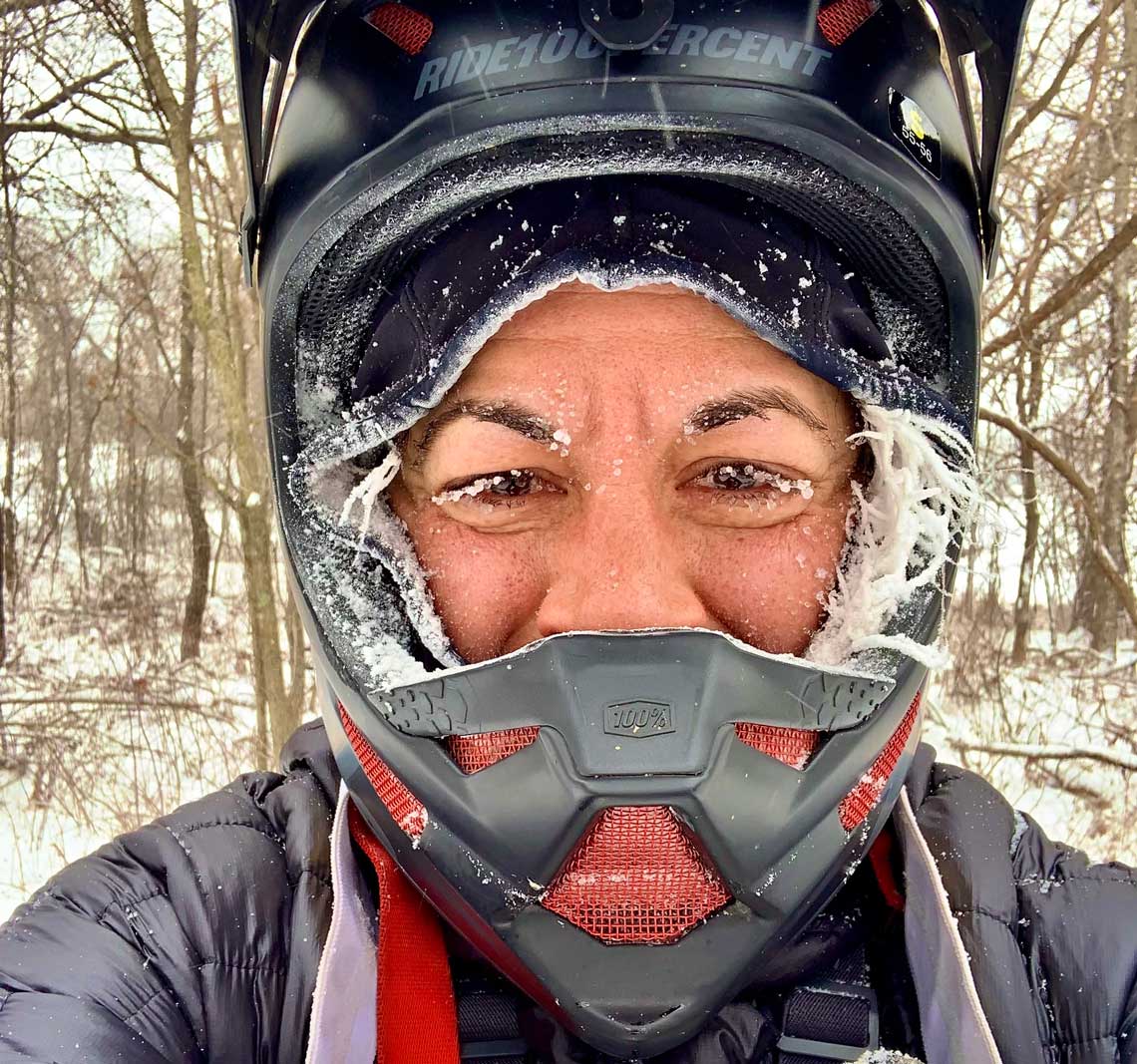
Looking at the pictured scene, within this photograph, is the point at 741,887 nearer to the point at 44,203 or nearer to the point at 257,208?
the point at 257,208

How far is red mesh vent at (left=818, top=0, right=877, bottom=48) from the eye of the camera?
3.59ft

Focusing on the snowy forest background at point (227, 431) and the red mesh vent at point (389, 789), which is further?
the snowy forest background at point (227, 431)

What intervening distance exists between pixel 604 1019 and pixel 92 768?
4956mm

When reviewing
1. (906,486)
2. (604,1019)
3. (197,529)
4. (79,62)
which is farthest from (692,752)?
(197,529)

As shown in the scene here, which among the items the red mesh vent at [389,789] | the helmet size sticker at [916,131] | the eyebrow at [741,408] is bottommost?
the red mesh vent at [389,789]

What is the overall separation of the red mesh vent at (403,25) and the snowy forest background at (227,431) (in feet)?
3.20

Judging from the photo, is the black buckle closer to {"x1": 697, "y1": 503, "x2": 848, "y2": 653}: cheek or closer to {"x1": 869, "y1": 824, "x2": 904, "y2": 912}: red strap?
{"x1": 869, "y1": 824, "x2": 904, "y2": 912}: red strap

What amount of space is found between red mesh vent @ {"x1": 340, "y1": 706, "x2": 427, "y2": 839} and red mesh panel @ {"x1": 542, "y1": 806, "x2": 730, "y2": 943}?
0.20 m

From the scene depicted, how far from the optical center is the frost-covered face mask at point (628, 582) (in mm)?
936

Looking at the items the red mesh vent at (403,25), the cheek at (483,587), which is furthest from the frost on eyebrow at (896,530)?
the red mesh vent at (403,25)

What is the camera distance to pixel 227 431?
418 centimetres

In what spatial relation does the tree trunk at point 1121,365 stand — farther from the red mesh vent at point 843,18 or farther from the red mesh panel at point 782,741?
the red mesh panel at point 782,741

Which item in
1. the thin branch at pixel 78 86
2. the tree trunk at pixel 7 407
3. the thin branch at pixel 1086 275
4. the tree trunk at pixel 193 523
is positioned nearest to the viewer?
the thin branch at pixel 1086 275

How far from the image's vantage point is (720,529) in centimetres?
117
